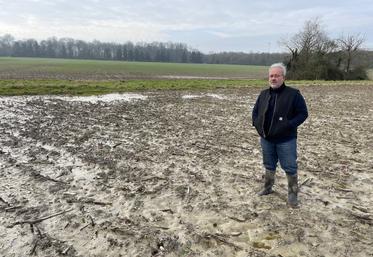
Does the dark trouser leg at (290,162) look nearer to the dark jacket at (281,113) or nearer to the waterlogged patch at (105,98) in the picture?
the dark jacket at (281,113)

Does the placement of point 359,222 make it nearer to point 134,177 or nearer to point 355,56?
point 134,177

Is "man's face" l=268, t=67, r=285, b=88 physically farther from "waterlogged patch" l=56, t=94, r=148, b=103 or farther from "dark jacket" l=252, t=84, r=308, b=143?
"waterlogged patch" l=56, t=94, r=148, b=103

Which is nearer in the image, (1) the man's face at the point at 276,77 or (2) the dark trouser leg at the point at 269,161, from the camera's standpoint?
(1) the man's face at the point at 276,77

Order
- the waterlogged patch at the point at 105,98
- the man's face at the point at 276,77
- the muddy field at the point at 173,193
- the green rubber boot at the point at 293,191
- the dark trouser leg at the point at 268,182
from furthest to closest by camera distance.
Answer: the waterlogged patch at the point at 105,98
the dark trouser leg at the point at 268,182
the green rubber boot at the point at 293,191
the man's face at the point at 276,77
the muddy field at the point at 173,193

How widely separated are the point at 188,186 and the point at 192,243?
191 centimetres

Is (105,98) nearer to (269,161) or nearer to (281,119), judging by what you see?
(269,161)

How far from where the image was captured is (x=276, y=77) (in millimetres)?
5059

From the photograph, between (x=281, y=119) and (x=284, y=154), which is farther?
(x=284, y=154)

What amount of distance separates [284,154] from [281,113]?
639mm

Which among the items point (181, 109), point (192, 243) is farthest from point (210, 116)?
point (192, 243)

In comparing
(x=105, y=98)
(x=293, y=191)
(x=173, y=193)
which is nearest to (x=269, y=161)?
(x=293, y=191)

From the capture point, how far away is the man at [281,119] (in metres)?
5.11

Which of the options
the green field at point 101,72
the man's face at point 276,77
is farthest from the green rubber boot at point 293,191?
the green field at point 101,72

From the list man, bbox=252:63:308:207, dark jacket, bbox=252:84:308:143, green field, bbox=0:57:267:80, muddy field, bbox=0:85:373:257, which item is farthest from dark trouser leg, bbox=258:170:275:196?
green field, bbox=0:57:267:80
